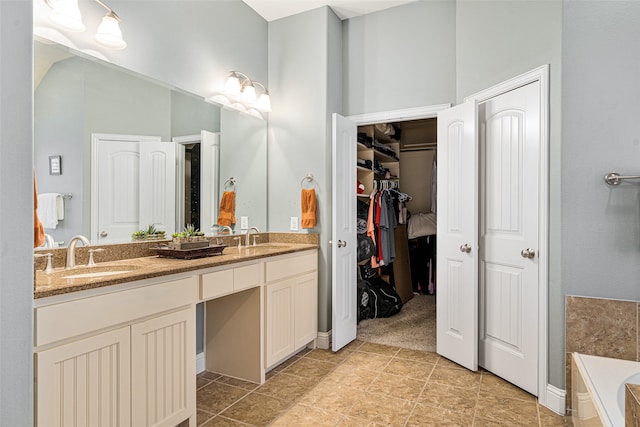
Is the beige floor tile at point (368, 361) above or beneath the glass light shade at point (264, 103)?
beneath

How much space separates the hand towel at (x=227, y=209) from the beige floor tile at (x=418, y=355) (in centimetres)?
187

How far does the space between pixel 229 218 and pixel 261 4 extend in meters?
1.97

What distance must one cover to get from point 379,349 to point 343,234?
3.56ft

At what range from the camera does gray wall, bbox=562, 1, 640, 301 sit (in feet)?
6.81

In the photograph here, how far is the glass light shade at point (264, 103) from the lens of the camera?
334 centimetres

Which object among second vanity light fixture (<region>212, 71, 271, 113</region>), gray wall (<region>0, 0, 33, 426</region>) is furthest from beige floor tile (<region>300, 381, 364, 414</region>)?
second vanity light fixture (<region>212, 71, 271, 113</region>)

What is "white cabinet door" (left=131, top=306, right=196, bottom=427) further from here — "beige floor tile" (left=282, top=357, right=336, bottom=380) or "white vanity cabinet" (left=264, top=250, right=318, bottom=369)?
"beige floor tile" (left=282, top=357, right=336, bottom=380)

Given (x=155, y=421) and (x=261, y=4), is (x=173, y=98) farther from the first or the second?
(x=155, y=421)

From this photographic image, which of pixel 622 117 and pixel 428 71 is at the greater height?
pixel 428 71

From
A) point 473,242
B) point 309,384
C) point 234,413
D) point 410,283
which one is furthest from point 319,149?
point 410,283

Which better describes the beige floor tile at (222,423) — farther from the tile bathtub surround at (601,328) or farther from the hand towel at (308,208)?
the tile bathtub surround at (601,328)

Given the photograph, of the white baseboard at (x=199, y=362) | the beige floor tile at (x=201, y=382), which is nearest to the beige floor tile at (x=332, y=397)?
the beige floor tile at (x=201, y=382)

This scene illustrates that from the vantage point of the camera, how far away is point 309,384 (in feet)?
8.43

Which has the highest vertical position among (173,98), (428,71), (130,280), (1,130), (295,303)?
(428,71)
